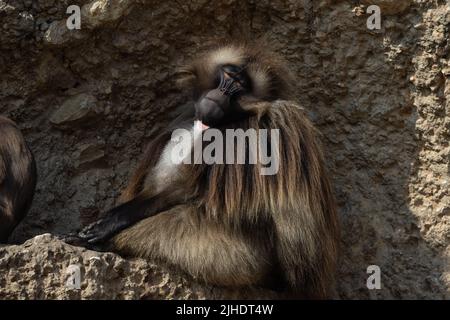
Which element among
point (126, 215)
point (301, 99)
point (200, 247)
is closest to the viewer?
point (200, 247)

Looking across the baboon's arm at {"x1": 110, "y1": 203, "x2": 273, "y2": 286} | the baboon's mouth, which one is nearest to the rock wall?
the baboon's mouth

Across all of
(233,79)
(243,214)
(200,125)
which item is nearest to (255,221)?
(243,214)

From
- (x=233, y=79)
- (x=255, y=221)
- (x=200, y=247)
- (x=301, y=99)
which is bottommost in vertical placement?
(x=200, y=247)

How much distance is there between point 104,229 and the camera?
4.09m

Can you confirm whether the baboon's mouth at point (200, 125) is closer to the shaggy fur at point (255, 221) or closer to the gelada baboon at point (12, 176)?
the shaggy fur at point (255, 221)

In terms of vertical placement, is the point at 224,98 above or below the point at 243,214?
above

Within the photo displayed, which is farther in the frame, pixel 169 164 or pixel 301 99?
pixel 301 99

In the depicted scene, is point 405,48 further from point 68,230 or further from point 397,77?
point 68,230

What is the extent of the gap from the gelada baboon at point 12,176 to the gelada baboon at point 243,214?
37 cm

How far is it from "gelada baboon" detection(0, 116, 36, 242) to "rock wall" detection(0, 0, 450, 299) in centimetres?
47

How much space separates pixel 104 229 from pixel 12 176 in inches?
20.1

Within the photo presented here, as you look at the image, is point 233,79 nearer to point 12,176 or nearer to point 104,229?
point 104,229

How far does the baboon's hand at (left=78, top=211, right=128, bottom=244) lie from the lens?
407 cm
